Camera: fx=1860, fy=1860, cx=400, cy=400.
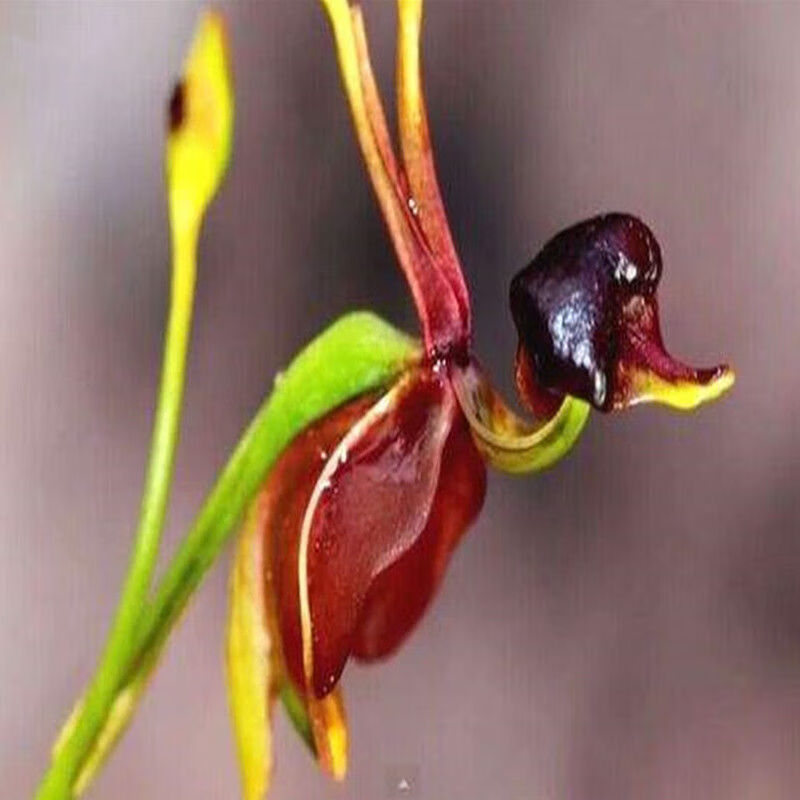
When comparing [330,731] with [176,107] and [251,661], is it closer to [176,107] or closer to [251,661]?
[251,661]

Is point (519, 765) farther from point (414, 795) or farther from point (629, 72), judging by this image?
point (629, 72)

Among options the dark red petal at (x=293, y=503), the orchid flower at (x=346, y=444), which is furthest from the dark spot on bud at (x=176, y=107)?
the dark red petal at (x=293, y=503)

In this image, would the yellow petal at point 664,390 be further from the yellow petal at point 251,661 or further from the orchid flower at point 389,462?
the yellow petal at point 251,661

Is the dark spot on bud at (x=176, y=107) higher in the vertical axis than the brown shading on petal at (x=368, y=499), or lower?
higher

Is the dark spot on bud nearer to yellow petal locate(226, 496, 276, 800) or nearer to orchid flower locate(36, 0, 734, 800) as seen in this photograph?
orchid flower locate(36, 0, 734, 800)

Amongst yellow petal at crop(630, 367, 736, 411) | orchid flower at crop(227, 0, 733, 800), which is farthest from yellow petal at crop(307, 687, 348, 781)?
yellow petal at crop(630, 367, 736, 411)
